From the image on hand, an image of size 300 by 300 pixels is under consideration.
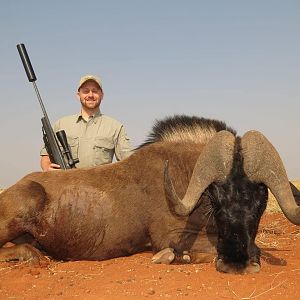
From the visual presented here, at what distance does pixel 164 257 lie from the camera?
5590 millimetres

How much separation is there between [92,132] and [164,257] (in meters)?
3.77

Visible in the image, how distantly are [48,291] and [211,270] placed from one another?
67.6 inches

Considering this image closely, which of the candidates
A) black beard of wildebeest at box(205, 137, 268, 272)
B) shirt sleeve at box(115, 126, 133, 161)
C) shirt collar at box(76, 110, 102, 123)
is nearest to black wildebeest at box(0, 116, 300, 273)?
black beard of wildebeest at box(205, 137, 268, 272)

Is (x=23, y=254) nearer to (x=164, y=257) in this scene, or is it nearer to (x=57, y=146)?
(x=164, y=257)

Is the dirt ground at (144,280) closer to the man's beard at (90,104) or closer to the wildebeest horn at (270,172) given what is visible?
the wildebeest horn at (270,172)

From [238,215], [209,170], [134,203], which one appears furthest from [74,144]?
[238,215]

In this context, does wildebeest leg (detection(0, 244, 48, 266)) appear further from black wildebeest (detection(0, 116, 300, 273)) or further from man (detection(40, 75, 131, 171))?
man (detection(40, 75, 131, 171))

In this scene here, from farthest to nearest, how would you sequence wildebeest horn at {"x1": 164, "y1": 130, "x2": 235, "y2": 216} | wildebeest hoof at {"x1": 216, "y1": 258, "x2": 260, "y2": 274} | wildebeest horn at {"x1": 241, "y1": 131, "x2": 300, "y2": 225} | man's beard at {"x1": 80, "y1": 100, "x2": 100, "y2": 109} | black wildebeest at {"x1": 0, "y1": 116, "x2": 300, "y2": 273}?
1. man's beard at {"x1": 80, "y1": 100, "x2": 100, "y2": 109}
2. black wildebeest at {"x1": 0, "y1": 116, "x2": 300, "y2": 273}
3. wildebeest horn at {"x1": 164, "y1": 130, "x2": 235, "y2": 216}
4. wildebeest horn at {"x1": 241, "y1": 131, "x2": 300, "y2": 225}
5. wildebeest hoof at {"x1": 216, "y1": 258, "x2": 260, "y2": 274}

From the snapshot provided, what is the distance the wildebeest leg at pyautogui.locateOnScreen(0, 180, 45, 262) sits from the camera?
6059 millimetres

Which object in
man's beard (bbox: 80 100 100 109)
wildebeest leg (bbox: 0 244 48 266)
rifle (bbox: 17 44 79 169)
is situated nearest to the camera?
wildebeest leg (bbox: 0 244 48 266)

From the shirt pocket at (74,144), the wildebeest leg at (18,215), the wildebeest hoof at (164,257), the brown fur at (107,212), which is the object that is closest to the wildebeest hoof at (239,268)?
the wildebeest hoof at (164,257)

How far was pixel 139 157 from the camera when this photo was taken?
6.54 m

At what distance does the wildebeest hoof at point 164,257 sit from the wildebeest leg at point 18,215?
59.9 inches

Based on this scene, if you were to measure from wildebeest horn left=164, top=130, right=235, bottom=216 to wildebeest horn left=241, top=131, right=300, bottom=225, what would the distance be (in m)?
0.21
